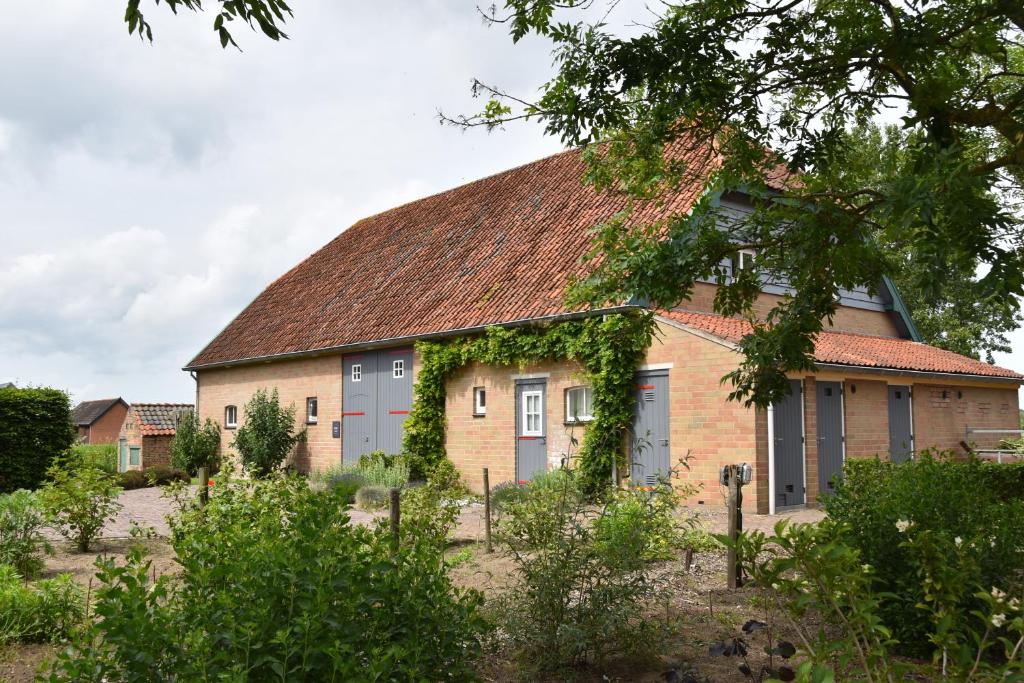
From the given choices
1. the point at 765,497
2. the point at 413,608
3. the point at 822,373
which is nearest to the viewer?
the point at 413,608

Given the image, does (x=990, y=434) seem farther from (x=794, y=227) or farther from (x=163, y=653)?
(x=163, y=653)

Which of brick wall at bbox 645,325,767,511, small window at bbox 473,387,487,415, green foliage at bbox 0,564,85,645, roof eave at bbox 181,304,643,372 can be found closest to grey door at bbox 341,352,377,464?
roof eave at bbox 181,304,643,372

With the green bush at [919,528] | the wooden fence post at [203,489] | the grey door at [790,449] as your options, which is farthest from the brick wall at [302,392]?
the green bush at [919,528]

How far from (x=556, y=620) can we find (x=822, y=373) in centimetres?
1133

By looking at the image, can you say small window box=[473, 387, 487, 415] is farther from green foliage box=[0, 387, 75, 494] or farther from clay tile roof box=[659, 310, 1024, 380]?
green foliage box=[0, 387, 75, 494]

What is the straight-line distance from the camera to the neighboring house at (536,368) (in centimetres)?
1452

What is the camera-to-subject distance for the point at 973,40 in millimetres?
7602

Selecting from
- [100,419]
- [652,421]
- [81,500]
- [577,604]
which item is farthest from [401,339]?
[100,419]

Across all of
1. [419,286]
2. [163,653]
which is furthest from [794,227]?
[419,286]

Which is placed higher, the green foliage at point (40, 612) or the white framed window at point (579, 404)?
the white framed window at point (579, 404)

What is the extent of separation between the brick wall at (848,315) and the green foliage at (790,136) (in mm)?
7217

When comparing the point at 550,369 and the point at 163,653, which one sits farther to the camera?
the point at 550,369

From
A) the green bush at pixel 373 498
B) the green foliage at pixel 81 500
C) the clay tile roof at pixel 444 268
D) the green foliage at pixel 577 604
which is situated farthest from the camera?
the clay tile roof at pixel 444 268

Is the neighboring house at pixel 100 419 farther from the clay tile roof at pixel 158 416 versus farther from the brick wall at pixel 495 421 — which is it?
the brick wall at pixel 495 421
